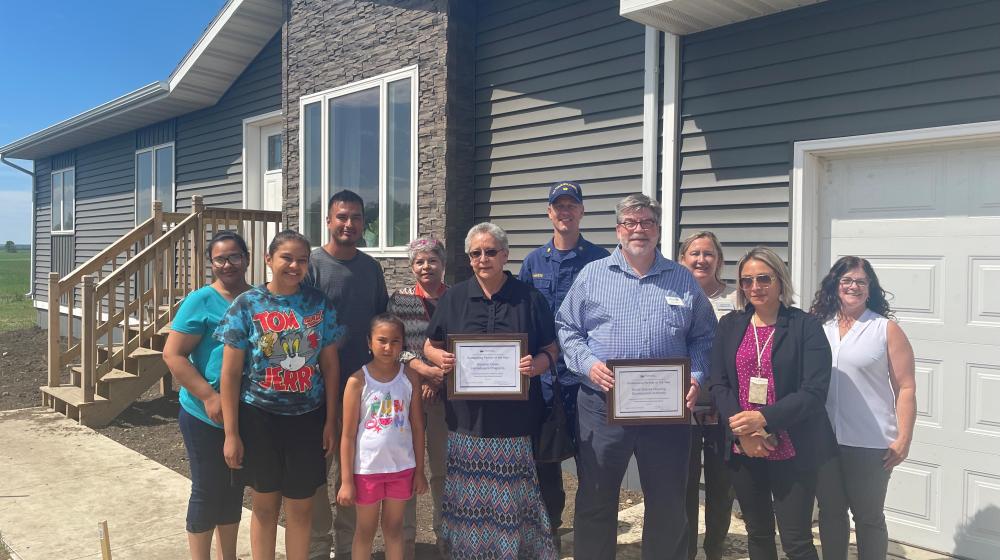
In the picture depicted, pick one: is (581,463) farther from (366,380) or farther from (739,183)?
(739,183)

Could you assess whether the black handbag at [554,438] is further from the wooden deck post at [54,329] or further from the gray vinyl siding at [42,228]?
the gray vinyl siding at [42,228]

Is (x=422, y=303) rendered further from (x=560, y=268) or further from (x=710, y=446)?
(x=710, y=446)

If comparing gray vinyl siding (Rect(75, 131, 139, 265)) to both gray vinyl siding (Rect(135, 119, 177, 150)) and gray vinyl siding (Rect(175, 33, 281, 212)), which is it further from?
gray vinyl siding (Rect(175, 33, 281, 212))

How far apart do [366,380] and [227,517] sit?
2.74 feet

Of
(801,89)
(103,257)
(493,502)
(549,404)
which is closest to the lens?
(493,502)

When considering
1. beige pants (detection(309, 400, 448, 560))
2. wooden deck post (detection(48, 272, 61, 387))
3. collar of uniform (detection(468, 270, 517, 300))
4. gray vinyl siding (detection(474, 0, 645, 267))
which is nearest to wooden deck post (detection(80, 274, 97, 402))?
wooden deck post (detection(48, 272, 61, 387))

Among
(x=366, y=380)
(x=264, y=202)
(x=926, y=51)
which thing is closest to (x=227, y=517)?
(x=366, y=380)

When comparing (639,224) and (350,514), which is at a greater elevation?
(639,224)

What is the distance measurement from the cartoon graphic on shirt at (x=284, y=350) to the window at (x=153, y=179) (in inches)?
361

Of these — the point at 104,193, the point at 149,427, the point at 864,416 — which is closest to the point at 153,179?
the point at 104,193

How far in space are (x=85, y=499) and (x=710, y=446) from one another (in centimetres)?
403

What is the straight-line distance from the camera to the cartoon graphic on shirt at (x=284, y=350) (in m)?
2.71

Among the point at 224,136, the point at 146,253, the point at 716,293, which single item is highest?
the point at 224,136

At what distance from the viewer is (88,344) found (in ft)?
21.3
